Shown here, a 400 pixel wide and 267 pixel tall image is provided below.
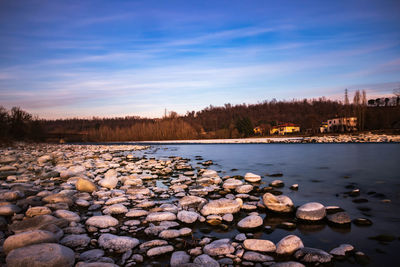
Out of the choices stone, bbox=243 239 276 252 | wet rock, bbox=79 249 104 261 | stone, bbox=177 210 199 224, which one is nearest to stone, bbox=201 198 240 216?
stone, bbox=177 210 199 224

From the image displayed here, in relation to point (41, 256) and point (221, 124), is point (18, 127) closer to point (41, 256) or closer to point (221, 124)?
point (41, 256)

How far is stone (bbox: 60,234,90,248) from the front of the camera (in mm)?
2943

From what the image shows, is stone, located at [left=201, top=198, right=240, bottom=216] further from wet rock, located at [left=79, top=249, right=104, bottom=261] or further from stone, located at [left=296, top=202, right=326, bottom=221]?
wet rock, located at [left=79, top=249, right=104, bottom=261]

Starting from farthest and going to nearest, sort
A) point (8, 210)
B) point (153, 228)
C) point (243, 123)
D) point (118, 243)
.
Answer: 1. point (243, 123)
2. point (8, 210)
3. point (153, 228)
4. point (118, 243)

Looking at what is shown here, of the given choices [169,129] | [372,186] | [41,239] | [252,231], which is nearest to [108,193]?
[41,239]

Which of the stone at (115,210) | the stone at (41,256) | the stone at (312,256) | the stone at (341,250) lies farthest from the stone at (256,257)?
the stone at (115,210)

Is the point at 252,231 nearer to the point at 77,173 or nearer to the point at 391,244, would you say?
the point at 391,244

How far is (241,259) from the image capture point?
8.78 feet

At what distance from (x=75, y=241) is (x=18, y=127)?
98.0 ft

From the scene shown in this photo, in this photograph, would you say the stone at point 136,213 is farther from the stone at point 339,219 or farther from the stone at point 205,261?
the stone at point 339,219

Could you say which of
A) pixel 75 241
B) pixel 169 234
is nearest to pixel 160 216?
pixel 169 234

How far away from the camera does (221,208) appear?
4.16 meters

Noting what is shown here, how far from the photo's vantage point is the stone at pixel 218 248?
9.19 ft

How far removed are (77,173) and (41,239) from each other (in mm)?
5859
